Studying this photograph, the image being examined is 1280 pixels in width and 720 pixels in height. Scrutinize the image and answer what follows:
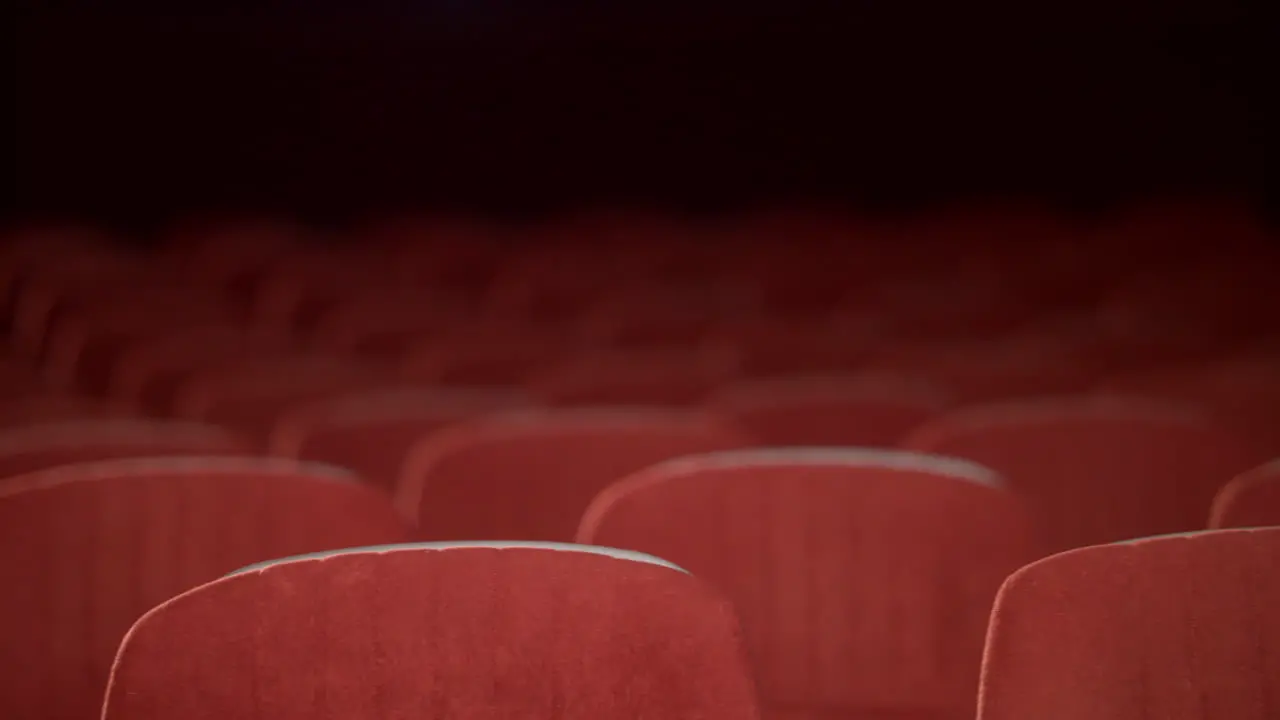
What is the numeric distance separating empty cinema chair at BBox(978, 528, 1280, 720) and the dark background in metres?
7.36

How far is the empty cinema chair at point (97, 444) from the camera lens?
5.87 feet

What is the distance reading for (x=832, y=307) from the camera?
5598 mm

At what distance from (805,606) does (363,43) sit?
7263 mm

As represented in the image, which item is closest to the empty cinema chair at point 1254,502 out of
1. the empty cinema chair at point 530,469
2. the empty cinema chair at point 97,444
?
the empty cinema chair at point 530,469

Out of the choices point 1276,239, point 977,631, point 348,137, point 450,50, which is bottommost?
point 977,631

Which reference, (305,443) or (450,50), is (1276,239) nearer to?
(450,50)

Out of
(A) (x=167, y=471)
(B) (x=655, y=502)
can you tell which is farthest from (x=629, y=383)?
(A) (x=167, y=471)

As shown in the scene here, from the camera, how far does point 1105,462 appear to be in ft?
6.15

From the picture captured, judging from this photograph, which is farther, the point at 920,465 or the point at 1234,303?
the point at 1234,303

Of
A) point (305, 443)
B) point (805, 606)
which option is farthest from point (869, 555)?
point (305, 443)

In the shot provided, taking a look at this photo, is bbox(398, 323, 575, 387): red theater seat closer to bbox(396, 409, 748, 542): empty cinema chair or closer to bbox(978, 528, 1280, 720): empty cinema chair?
bbox(396, 409, 748, 542): empty cinema chair

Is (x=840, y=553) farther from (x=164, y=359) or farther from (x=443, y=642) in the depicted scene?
(x=164, y=359)

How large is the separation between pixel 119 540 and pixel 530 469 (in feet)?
2.08

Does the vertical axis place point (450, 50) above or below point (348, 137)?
above
